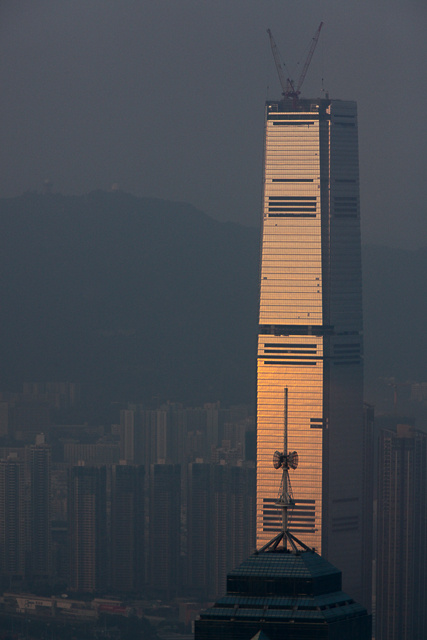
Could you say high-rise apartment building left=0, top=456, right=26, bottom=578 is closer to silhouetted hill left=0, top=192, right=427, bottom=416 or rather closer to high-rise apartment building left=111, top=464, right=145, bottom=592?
high-rise apartment building left=111, top=464, right=145, bottom=592

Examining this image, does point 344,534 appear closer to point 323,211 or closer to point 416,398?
point 416,398

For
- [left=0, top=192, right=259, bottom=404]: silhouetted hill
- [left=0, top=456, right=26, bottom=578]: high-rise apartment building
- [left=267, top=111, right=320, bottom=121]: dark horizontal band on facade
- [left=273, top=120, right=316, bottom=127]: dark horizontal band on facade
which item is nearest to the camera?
[left=0, top=456, right=26, bottom=578]: high-rise apartment building

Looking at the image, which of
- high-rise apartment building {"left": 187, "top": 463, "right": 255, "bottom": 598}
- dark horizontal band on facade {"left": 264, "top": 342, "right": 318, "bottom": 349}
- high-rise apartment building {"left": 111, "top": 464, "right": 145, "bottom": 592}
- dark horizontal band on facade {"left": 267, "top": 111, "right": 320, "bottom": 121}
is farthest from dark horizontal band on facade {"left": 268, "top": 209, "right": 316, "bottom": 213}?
high-rise apartment building {"left": 111, "top": 464, "right": 145, "bottom": 592}

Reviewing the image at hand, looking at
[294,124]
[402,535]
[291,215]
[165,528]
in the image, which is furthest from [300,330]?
[165,528]

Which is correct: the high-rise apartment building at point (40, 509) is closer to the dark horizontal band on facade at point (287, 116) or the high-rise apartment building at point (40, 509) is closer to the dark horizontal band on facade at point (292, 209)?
the dark horizontal band on facade at point (292, 209)

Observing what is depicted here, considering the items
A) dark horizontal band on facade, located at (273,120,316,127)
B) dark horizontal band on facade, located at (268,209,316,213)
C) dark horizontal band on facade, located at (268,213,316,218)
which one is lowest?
dark horizontal band on facade, located at (268,213,316,218)

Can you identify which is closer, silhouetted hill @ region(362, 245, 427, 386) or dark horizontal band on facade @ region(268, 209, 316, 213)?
dark horizontal band on facade @ region(268, 209, 316, 213)
